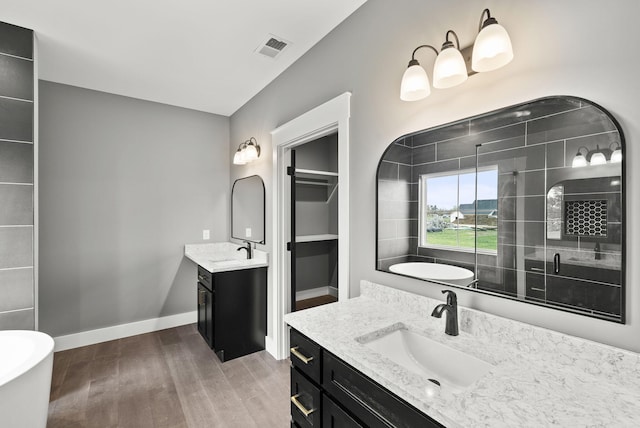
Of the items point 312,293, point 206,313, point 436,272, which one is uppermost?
point 436,272

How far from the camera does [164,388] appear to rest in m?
2.36

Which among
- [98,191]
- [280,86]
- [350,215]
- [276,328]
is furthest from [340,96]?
[98,191]

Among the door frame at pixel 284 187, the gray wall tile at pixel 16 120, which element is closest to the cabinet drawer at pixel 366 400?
the door frame at pixel 284 187

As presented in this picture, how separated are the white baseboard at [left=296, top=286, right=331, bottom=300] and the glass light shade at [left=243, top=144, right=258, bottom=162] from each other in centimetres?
216

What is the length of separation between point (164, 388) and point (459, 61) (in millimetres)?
2940

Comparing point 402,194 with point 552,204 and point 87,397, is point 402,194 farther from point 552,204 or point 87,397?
point 87,397

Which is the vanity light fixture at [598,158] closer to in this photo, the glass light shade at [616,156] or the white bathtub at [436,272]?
the glass light shade at [616,156]

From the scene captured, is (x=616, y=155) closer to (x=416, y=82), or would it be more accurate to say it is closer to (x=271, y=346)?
(x=416, y=82)

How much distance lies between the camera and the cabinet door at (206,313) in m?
2.80

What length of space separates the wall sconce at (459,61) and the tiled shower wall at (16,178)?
263 cm

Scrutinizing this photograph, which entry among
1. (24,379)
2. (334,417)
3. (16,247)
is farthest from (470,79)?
(16,247)

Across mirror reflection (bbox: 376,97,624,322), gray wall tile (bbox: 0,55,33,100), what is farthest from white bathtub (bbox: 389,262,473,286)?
gray wall tile (bbox: 0,55,33,100)

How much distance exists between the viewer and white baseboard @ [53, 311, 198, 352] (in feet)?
9.89

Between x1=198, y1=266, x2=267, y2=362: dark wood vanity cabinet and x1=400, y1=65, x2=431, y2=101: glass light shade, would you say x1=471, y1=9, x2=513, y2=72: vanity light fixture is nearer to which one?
x1=400, y1=65, x2=431, y2=101: glass light shade
